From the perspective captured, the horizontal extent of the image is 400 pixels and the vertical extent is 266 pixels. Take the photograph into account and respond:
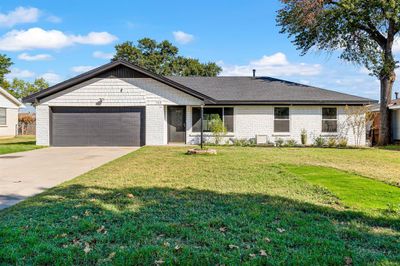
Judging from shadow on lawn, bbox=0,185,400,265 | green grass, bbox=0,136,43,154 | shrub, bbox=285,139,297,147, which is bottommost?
shadow on lawn, bbox=0,185,400,265

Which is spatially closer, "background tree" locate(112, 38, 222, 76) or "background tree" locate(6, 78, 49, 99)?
"background tree" locate(112, 38, 222, 76)

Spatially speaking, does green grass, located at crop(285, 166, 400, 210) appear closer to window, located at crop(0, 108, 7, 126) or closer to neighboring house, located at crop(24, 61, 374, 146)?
neighboring house, located at crop(24, 61, 374, 146)

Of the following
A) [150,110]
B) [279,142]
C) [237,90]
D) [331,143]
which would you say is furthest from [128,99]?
[331,143]

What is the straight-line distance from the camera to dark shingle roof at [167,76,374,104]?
1817 cm

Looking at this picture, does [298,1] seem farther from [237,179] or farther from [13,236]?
[13,236]

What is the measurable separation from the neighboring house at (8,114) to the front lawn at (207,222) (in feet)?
75.3

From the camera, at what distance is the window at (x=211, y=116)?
1883cm

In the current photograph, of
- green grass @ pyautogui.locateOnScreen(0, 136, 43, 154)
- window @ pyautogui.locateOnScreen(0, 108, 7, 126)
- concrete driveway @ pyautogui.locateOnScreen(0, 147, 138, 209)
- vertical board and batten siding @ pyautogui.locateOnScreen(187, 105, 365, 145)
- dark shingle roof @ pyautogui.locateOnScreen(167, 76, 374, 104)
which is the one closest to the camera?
concrete driveway @ pyautogui.locateOnScreen(0, 147, 138, 209)

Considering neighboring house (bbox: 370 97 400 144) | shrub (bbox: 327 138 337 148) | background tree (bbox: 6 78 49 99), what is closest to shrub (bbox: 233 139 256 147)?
shrub (bbox: 327 138 337 148)

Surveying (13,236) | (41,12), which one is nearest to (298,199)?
(13,236)

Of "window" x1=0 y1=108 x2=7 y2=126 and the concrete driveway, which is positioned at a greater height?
"window" x1=0 y1=108 x2=7 y2=126

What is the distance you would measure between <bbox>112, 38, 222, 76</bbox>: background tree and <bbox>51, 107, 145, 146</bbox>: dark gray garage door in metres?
26.0

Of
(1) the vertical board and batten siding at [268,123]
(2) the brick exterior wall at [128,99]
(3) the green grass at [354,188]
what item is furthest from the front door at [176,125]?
(3) the green grass at [354,188]

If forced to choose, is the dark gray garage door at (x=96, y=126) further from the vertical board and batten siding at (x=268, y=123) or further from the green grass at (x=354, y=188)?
the green grass at (x=354, y=188)
